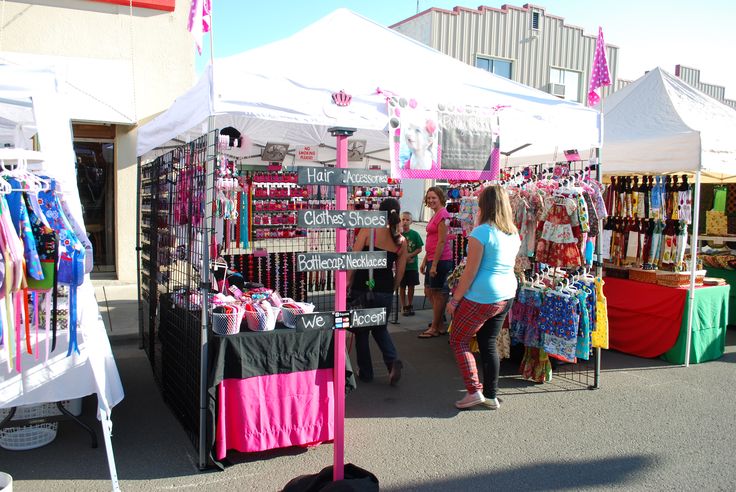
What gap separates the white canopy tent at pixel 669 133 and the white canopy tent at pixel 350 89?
4.99 feet

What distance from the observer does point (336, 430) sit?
3.09 meters

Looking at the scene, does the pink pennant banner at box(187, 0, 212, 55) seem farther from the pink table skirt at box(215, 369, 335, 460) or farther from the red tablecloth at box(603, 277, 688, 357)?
the red tablecloth at box(603, 277, 688, 357)

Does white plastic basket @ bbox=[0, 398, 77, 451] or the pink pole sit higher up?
the pink pole

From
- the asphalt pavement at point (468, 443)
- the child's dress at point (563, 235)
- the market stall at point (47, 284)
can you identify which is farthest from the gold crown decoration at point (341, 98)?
the child's dress at point (563, 235)

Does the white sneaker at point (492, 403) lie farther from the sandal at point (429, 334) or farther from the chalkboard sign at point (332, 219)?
the chalkboard sign at point (332, 219)

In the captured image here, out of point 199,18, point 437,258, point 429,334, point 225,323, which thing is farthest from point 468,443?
point 199,18

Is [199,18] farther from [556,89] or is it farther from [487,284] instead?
[556,89]

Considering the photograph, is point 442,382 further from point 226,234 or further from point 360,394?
point 226,234

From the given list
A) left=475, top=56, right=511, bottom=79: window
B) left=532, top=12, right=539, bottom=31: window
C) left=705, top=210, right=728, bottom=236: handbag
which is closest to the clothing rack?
left=705, top=210, right=728, bottom=236: handbag

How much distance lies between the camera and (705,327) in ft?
20.3

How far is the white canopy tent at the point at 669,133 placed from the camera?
595cm

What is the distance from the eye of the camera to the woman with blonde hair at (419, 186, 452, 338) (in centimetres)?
663

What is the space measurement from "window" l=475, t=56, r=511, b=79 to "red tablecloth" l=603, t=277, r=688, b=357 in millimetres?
14913

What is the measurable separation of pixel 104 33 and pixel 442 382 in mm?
7489
